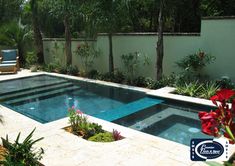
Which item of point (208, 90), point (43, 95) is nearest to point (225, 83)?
point (208, 90)

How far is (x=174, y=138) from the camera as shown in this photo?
574 centimetres

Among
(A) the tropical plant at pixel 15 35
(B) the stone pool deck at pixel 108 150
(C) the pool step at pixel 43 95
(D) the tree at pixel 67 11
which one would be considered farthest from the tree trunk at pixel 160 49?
(A) the tropical plant at pixel 15 35

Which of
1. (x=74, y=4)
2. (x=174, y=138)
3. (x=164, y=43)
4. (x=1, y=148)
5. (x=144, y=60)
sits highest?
(x=74, y=4)

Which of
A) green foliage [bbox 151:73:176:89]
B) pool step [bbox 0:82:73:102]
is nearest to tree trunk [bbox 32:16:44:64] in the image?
pool step [bbox 0:82:73:102]

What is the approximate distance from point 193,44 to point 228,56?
1286mm

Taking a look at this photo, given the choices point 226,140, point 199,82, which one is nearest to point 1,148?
point 226,140

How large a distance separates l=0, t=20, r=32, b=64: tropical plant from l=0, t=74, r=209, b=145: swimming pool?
4.64m

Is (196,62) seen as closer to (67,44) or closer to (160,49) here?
(160,49)

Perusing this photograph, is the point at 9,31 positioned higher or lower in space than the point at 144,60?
higher

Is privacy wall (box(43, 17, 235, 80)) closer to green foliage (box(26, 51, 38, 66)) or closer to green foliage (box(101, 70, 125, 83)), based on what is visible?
Result: green foliage (box(101, 70, 125, 83))

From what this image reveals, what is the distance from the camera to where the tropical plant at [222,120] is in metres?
1.54

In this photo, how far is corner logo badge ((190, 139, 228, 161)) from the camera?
1.54 m

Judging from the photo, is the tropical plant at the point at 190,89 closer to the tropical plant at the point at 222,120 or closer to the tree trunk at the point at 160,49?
the tree trunk at the point at 160,49

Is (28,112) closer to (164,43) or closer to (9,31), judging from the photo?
(164,43)
